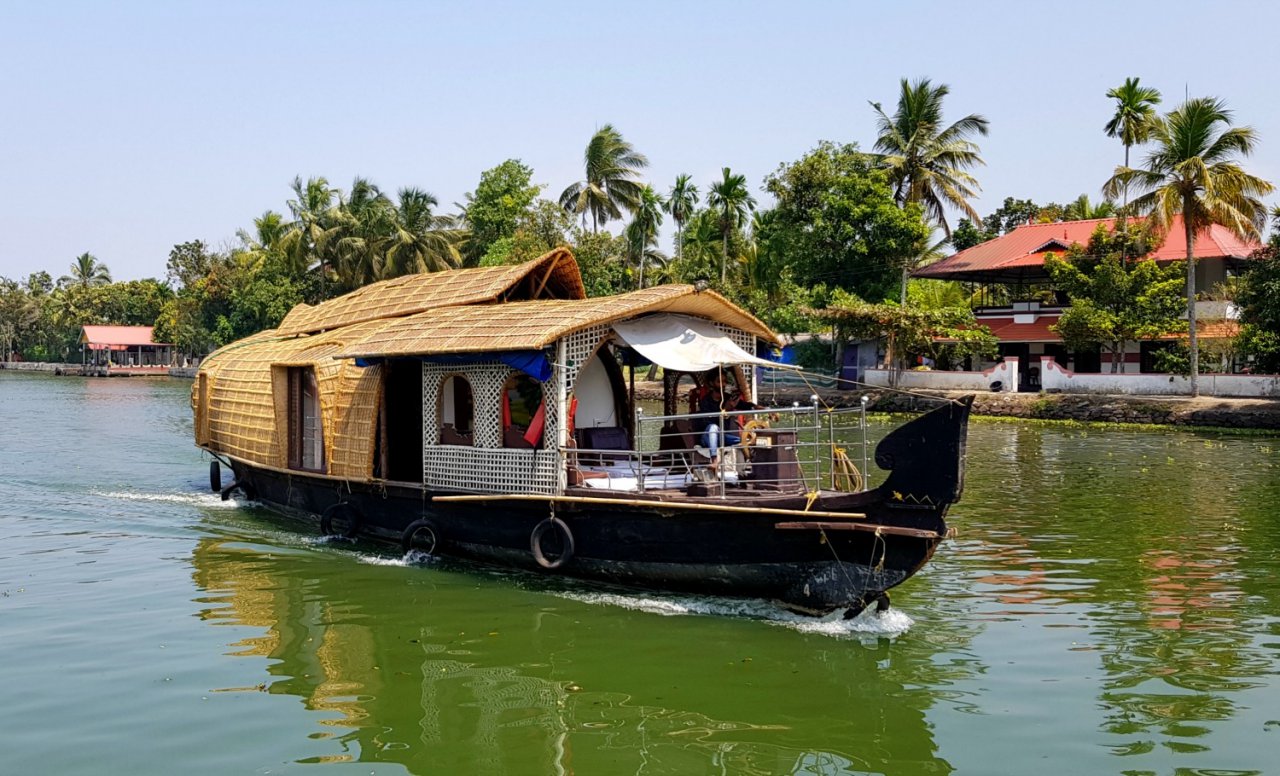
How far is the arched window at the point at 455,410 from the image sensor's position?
1091 cm

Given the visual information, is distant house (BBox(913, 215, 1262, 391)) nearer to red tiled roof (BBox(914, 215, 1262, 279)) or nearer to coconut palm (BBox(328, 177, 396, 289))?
red tiled roof (BBox(914, 215, 1262, 279))

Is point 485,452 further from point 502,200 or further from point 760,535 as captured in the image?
point 502,200

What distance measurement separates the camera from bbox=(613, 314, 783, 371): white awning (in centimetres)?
992

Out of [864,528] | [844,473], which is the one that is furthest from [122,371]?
[864,528]

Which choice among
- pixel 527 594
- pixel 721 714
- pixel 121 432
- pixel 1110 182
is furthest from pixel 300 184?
pixel 721 714

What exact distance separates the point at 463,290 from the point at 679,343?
3.65 meters

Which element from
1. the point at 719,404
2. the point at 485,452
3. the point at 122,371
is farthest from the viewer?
the point at 122,371

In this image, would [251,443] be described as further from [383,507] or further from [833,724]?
[833,724]

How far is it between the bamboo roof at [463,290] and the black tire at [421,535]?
2.82 m

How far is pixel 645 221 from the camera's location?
43.4 meters

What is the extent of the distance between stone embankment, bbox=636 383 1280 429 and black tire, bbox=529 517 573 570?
14.1 metres

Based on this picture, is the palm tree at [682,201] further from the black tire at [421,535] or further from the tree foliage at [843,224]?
the black tire at [421,535]

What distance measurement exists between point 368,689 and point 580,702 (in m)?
1.49

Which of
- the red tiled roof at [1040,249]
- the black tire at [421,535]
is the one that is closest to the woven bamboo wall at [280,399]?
the black tire at [421,535]
